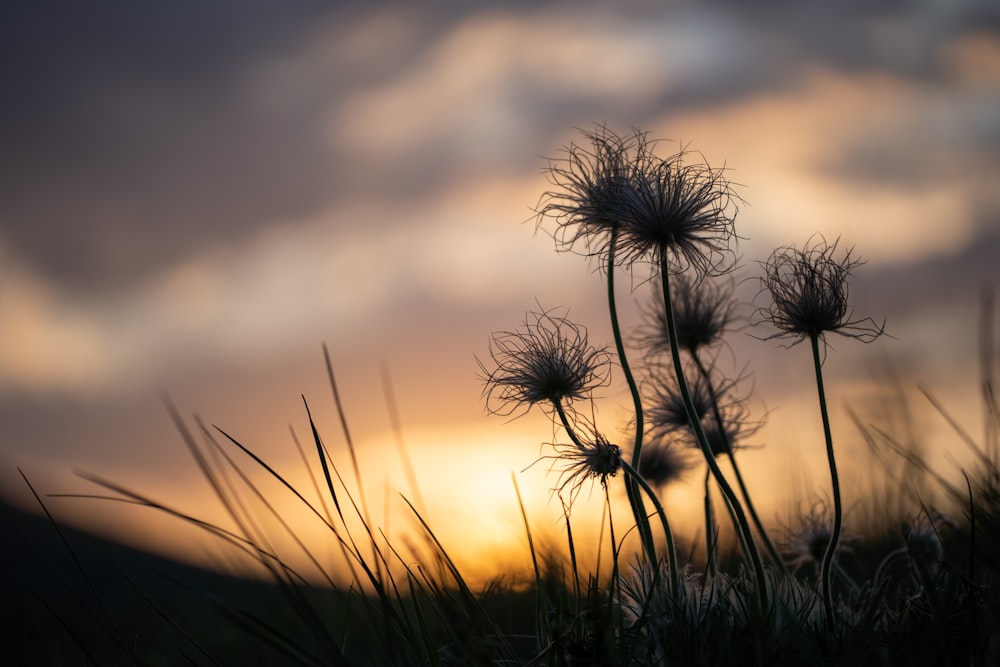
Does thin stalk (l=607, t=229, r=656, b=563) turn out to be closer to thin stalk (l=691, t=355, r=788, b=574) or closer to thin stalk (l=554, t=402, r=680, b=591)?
thin stalk (l=554, t=402, r=680, b=591)

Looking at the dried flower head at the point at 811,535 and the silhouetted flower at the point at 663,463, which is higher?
the silhouetted flower at the point at 663,463

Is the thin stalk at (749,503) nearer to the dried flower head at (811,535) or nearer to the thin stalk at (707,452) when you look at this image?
the thin stalk at (707,452)

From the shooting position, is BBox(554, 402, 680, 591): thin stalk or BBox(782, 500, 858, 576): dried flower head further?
BBox(782, 500, 858, 576): dried flower head

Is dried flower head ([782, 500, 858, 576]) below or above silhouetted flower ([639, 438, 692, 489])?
below

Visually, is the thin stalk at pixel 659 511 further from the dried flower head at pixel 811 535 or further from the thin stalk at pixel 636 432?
the dried flower head at pixel 811 535

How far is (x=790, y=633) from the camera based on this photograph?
2008 mm

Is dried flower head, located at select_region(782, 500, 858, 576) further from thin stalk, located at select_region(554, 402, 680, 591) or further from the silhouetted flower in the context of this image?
thin stalk, located at select_region(554, 402, 680, 591)

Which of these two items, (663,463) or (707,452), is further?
(663,463)

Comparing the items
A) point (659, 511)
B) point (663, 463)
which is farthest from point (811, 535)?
point (659, 511)

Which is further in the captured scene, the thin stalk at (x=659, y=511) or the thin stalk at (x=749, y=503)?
the thin stalk at (x=749, y=503)

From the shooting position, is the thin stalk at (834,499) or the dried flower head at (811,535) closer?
the thin stalk at (834,499)

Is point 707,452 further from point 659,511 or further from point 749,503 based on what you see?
point 749,503

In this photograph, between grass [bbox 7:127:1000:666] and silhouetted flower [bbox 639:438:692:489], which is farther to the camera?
silhouetted flower [bbox 639:438:692:489]

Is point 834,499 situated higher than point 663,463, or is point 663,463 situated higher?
point 663,463
